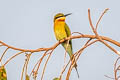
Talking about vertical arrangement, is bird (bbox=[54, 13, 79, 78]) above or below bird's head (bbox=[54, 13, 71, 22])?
below

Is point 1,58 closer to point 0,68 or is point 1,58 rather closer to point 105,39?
point 0,68

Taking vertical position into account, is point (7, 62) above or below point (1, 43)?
below

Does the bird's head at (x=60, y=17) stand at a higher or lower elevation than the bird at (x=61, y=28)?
higher

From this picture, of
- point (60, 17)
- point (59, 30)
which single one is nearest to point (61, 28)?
point (59, 30)

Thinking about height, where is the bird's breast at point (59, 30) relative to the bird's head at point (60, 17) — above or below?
below

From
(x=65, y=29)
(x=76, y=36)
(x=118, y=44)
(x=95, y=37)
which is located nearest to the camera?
(x=118, y=44)

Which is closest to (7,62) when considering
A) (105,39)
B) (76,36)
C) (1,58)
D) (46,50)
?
(1,58)

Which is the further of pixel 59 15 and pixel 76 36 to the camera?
pixel 59 15

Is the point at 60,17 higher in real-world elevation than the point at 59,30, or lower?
higher

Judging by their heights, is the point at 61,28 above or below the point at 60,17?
below

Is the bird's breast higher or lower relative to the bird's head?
lower

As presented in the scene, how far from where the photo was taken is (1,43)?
5.09 feet

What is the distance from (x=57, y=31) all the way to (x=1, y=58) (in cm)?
206

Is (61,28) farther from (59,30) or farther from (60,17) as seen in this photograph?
(60,17)
